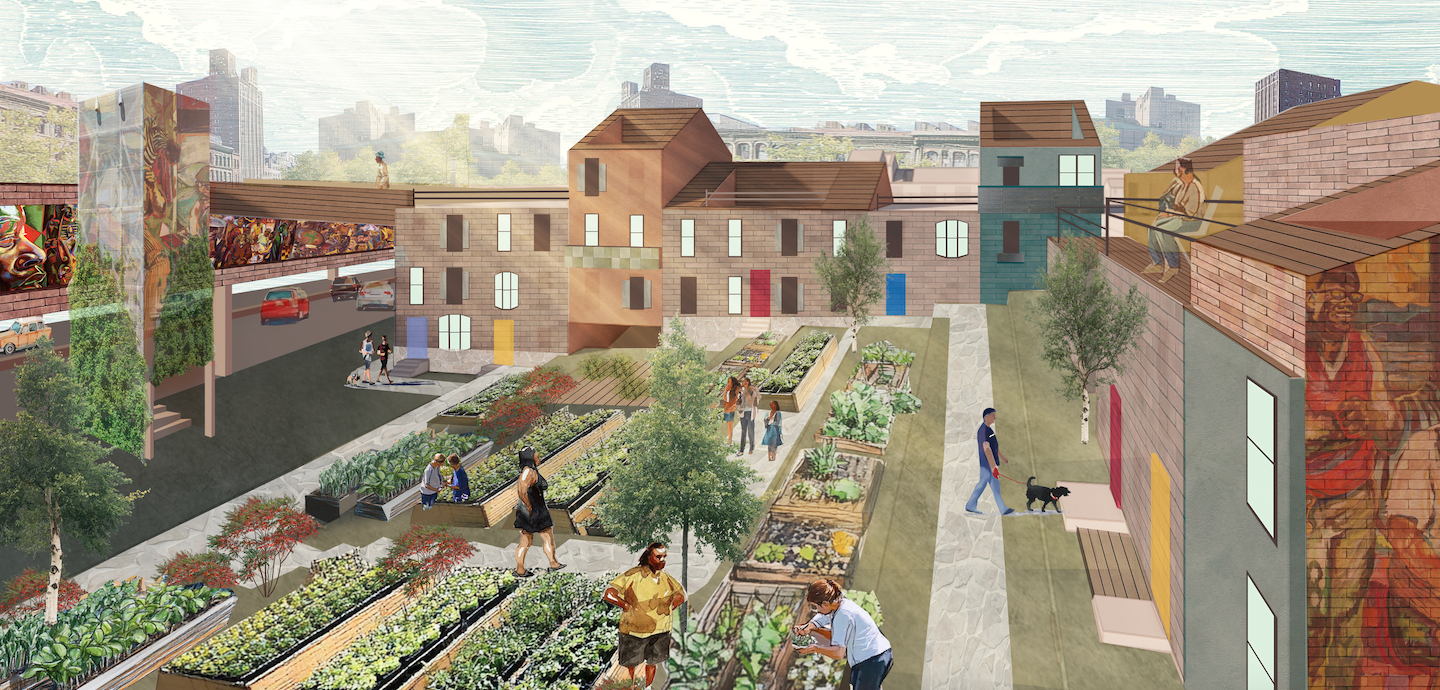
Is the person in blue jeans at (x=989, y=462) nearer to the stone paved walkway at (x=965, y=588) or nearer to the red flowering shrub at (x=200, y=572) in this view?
the stone paved walkway at (x=965, y=588)

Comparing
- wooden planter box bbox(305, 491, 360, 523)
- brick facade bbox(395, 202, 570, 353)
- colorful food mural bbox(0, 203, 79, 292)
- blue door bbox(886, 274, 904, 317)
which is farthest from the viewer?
brick facade bbox(395, 202, 570, 353)

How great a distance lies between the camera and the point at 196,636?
1509cm

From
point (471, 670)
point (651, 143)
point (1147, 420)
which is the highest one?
point (651, 143)

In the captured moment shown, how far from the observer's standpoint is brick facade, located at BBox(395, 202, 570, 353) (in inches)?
1388

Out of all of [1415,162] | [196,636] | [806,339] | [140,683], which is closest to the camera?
[1415,162]

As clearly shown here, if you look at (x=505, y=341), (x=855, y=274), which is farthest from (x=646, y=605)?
(x=505, y=341)

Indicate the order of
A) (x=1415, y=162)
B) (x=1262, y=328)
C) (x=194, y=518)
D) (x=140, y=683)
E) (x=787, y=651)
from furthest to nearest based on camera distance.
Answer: (x=194, y=518) → (x=140, y=683) → (x=787, y=651) → (x=1415, y=162) → (x=1262, y=328)

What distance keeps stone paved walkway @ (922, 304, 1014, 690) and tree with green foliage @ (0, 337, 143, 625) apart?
566 inches

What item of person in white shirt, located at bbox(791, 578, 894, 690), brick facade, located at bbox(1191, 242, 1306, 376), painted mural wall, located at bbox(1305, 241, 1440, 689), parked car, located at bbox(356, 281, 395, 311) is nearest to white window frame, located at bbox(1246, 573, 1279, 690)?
painted mural wall, located at bbox(1305, 241, 1440, 689)

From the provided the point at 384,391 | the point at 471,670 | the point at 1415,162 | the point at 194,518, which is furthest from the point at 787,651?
the point at 384,391

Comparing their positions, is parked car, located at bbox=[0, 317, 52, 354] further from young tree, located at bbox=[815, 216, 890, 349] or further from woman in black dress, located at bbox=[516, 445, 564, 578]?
young tree, located at bbox=[815, 216, 890, 349]

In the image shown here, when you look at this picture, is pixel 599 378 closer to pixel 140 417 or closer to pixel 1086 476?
pixel 140 417

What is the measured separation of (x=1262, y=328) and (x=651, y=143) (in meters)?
27.6

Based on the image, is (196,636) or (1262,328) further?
(196,636)
